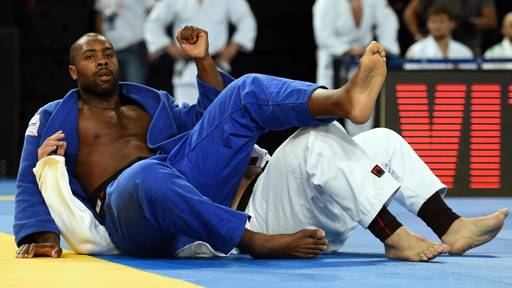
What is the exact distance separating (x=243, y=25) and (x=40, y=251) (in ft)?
21.1

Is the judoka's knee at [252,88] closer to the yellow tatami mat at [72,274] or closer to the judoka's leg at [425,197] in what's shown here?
the judoka's leg at [425,197]

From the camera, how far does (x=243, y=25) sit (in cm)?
1067

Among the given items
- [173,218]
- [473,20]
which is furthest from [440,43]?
[173,218]

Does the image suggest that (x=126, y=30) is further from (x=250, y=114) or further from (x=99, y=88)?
(x=250, y=114)

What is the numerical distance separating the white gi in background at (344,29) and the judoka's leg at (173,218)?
624cm

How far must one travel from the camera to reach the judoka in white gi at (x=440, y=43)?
9.92 m

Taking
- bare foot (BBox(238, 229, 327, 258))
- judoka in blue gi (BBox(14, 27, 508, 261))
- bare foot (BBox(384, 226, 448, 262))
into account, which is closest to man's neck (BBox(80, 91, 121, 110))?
judoka in blue gi (BBox(14, 27, 508, 261))

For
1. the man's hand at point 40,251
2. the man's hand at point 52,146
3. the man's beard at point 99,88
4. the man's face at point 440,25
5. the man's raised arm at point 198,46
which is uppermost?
the man's raised arm at point 198,46

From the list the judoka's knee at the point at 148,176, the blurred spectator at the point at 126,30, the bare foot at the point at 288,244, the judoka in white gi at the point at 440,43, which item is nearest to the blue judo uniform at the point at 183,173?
the judoka's knee at the point at 148,176

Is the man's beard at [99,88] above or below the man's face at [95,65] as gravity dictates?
below

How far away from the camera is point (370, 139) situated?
461 centimetres

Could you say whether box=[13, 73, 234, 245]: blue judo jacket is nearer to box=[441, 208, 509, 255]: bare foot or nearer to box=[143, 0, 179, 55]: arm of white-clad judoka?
box=[441, 208, 509, 255]: bare foot

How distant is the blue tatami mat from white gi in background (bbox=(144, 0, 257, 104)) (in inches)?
231

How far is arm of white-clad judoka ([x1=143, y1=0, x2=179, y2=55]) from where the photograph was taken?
1052 cm
